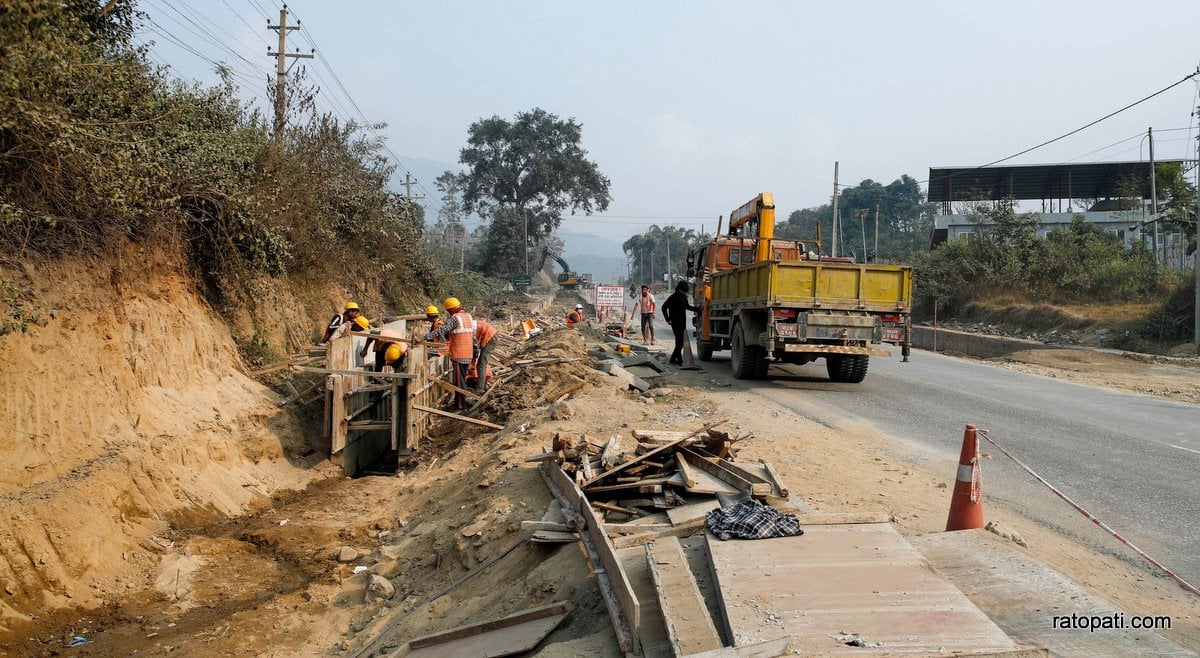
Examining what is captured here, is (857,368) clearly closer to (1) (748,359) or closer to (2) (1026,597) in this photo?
(1) (748,359)

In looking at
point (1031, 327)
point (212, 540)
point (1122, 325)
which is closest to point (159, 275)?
point (212, 540)

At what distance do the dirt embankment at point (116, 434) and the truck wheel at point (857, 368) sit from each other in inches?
347

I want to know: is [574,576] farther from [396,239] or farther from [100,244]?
[396,239]

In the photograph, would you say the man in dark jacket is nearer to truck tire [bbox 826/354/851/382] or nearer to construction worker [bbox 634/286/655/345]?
truck tire [bbox 826/354/851/382]

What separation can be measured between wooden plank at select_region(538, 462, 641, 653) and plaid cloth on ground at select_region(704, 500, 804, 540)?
0.65 metres

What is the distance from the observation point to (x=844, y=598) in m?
3.61

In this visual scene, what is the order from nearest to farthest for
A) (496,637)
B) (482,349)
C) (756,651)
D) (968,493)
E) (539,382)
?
(756,651), (496,637), (968,493), (539,382), (482,349)

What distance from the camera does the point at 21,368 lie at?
6.52 m

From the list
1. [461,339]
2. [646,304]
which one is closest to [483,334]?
[461,339]

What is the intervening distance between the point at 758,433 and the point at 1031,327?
832 inches

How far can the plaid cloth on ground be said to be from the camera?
4.43 m

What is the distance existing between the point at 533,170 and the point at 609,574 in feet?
181

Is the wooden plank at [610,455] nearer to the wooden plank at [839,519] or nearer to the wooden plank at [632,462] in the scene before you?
the wooden plank at [632,462]

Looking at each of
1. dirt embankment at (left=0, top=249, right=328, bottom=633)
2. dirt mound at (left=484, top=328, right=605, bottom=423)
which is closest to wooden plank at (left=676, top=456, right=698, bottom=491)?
dirt embankment at (left=0, top=249, right=328, bottom=633)
